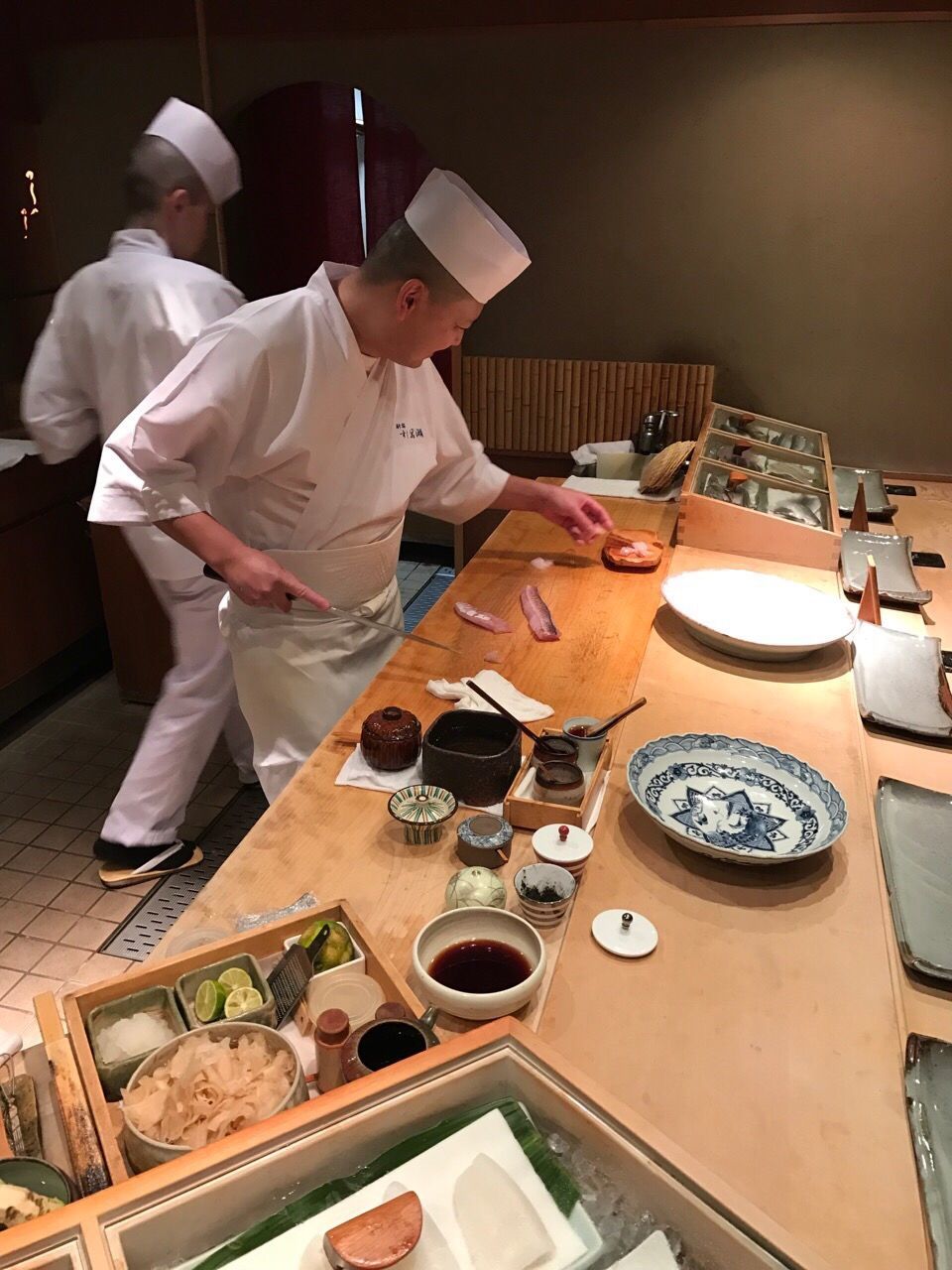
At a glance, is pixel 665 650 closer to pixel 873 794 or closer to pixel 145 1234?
pixel 873 794

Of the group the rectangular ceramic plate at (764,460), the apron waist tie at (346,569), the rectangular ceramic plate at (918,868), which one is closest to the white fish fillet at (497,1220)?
the rectangular ceramic plate at (918,868)

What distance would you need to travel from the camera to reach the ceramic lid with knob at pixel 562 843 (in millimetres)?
1315

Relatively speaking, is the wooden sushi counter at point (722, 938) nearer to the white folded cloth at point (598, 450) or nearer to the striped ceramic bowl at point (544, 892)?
the striped ceramic bowl at point (544, 892)

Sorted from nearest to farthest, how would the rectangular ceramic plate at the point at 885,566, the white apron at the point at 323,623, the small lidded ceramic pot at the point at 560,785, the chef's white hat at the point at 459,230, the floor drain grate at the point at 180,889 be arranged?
1. the small lidded ceramic pot at the point at 560,785
2. the chef's white hat at the point at 459,230
3. the white apron at the point at 323,623
4. the rectangular ceramic plate at the point at 885,566
5. the floor drain grate at the point at 180,889

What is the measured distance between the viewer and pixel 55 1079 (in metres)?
0.95

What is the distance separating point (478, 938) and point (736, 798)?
516mm

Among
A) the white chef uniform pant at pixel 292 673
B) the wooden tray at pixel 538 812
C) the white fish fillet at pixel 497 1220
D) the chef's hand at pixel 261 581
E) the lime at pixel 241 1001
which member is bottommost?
the white chef uniform pant at pixel 292 673

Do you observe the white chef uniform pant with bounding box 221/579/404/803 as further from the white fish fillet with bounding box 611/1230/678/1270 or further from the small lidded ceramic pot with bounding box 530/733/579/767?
the white fish fillet with bounding box 611/1230/678/1270

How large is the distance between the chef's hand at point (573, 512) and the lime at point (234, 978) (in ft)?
5.30

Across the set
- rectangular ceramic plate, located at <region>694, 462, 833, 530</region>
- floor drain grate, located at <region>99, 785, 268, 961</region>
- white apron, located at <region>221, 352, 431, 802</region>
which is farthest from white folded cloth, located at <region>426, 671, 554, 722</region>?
rectangular ceramic plate, located at <region>694, 462, 833, 530</region>

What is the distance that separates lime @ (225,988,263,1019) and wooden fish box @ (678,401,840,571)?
2013mm

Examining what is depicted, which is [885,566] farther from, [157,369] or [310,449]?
[157,369]

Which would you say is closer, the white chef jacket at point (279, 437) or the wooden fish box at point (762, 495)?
the white chef jacket at point (279, 437)

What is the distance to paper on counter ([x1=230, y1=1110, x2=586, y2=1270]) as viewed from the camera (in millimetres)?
702
